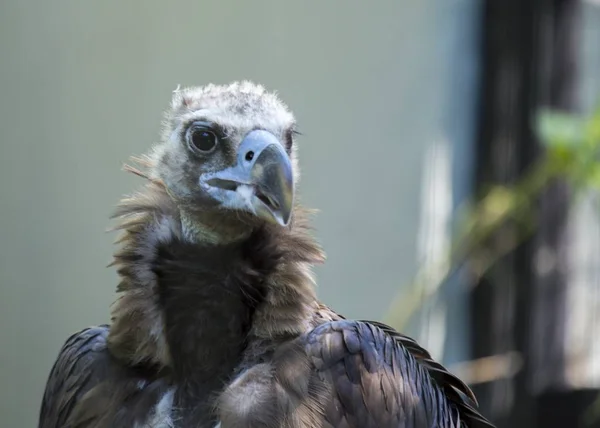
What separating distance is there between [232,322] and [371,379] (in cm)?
23

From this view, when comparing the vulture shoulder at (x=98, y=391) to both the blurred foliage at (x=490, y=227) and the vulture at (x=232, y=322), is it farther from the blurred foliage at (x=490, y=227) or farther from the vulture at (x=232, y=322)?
the blurred foliage at (x=490, y=227)

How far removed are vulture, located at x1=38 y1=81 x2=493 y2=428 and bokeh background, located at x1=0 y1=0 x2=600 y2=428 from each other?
825mm

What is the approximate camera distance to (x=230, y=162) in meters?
1.22

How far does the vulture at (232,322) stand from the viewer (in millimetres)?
1137

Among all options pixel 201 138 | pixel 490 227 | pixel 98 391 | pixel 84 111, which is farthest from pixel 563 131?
pixel 98 391

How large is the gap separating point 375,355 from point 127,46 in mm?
1475

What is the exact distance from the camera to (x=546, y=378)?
3.10m

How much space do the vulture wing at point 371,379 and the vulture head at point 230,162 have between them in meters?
0.20

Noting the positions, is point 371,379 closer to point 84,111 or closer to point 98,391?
point 98,391

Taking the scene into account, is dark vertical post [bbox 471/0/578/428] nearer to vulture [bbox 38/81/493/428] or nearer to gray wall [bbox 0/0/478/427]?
gray wall [bbox 0/0/478/427]

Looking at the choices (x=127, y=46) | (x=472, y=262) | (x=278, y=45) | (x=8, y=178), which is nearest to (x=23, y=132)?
(x=8, y=178)

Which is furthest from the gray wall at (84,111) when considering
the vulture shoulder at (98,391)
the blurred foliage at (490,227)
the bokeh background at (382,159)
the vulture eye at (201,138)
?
the vulture eye at (201,138)

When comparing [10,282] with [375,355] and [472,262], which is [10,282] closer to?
[375,355]

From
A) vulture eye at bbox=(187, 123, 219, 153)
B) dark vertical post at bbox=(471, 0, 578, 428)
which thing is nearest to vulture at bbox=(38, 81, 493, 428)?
vulture eye at bbox=(187, 123, 219, 153)
